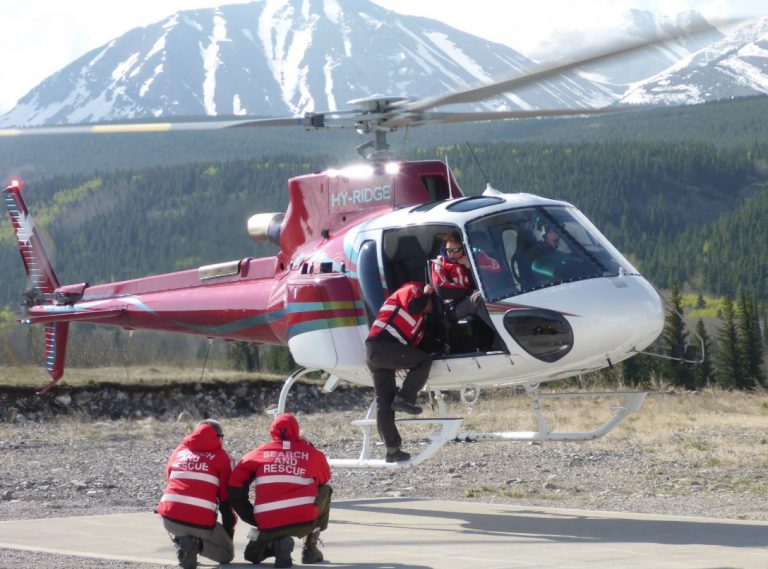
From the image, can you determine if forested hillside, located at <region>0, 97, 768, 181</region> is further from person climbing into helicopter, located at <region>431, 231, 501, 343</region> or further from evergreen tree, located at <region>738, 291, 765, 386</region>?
person climbing into helicopter, located at <region>431, 231, 501, 343</region>

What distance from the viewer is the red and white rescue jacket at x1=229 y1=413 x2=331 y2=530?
10.2 m

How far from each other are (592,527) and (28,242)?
41.2ft

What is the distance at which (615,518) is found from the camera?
12.8 m

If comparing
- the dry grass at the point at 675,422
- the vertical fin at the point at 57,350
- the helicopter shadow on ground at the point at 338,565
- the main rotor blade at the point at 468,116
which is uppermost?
the main rotor blade at the point at 468,116

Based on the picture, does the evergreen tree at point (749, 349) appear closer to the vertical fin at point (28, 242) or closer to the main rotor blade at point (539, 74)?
the vertical fin at point (28, 242)

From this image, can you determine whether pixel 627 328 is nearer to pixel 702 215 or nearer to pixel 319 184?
pixel 319 184

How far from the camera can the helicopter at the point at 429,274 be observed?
12375 mm

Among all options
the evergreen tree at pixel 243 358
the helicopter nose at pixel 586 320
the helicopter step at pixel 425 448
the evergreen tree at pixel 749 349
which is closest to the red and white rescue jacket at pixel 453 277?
the helicopter nose at pixel 586 320

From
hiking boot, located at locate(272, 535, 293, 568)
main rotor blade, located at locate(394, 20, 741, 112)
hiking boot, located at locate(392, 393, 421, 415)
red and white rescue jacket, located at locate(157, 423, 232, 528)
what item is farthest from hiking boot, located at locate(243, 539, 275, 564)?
main rotor blade, located at locate(394, 20, 741, 112)

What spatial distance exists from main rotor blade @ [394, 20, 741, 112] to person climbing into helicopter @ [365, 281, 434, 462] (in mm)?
2038

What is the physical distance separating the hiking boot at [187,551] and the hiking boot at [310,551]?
3.06 ft

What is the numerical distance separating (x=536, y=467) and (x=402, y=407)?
5753 millimetres

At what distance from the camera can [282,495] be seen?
10242 mm

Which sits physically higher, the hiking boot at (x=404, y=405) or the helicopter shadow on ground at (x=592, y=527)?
the hiking boot at (x=404, y=405)
